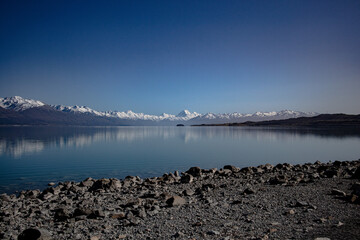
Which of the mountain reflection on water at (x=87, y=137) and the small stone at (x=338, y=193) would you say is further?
the mountain reflection on water at (x=87, y=137)

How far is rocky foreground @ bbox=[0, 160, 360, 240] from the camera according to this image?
27.8ft

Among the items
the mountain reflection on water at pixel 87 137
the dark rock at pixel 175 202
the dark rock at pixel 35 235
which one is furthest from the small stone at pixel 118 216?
the mountain reflection on water at pixel 87 137

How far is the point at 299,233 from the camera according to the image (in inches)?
322

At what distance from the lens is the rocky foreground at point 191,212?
8.47 metres

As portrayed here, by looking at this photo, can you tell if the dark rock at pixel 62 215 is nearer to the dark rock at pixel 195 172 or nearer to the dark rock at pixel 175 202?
the dark rock at pixel 175 202

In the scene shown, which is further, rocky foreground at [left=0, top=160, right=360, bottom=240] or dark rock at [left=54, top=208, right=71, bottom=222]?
dark rock at [left=54, top=208, right=71, bottom=222]

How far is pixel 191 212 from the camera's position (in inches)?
420

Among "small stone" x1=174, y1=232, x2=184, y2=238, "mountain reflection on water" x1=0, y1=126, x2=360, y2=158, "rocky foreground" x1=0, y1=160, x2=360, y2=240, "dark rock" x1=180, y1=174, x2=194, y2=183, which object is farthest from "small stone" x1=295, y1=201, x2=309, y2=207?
"mountain reflection on water" x1=0, y1=126, x2=360, y2=158

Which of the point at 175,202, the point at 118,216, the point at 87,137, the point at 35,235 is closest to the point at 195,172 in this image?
the point at 175,202

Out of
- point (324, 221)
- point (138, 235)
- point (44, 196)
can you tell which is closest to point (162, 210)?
point (138, 235)

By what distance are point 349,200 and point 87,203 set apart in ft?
41.6

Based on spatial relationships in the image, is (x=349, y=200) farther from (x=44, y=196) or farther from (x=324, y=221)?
(x=44, y=196)

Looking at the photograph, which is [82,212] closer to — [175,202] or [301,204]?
[175,202]

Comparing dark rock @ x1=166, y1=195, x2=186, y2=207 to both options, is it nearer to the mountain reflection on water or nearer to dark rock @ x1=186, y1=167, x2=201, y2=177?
dark rock @ x1=186, y1=167, x2=201, y2=177
